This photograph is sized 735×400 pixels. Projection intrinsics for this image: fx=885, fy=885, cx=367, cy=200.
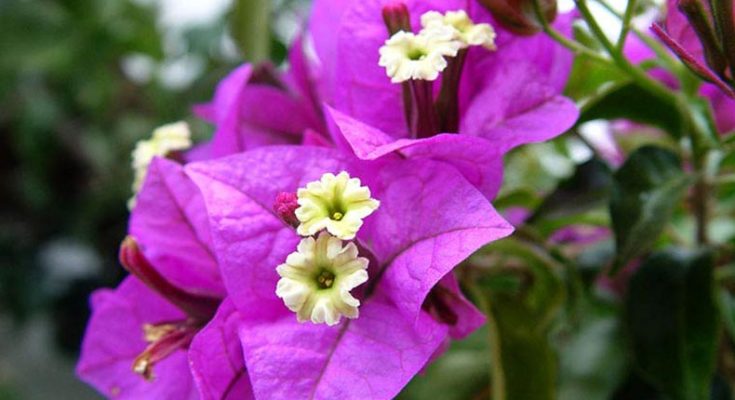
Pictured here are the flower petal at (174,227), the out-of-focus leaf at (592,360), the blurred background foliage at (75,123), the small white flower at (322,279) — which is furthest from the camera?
the blurred background foliage at (75,123)

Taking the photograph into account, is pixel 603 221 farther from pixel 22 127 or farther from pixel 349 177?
pixel 22 127

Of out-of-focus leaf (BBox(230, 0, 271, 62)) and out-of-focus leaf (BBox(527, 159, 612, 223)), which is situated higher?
out-of-focus leaf (BBox(230, 0, 271, 62))

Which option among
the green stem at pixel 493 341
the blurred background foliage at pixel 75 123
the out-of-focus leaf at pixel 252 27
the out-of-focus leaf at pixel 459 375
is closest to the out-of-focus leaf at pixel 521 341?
the green stem at pixel 493 341

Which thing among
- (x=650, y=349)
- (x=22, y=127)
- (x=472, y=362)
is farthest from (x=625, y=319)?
(x=22, y=127)

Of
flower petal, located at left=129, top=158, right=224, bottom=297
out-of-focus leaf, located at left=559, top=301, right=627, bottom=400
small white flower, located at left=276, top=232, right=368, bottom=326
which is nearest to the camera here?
small white flower, located at left=276, top=232, right=368, bottom=326

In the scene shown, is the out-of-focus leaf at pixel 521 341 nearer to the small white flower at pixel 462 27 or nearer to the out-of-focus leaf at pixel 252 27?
the small white flower at pixel 462 27

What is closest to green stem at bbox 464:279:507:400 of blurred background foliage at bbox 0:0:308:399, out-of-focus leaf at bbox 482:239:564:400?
out-of-focus leaf at bbox 482:239:564:400

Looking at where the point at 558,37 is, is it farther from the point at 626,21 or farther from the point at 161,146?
the point at 161,146

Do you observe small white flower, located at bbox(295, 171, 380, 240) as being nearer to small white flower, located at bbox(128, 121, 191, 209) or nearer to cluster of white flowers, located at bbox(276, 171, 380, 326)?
cluster of white flowers, located at bbox(276, 171, 380, 326)
